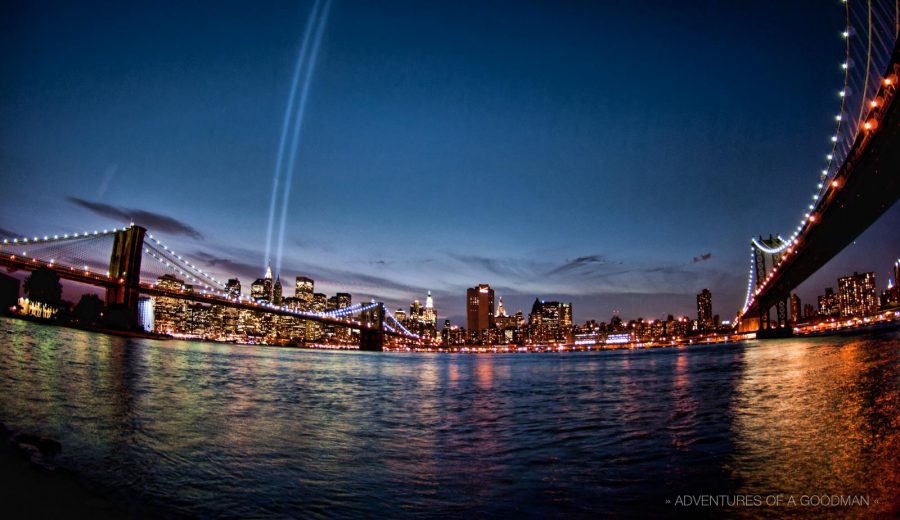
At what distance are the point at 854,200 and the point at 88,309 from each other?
299 feet

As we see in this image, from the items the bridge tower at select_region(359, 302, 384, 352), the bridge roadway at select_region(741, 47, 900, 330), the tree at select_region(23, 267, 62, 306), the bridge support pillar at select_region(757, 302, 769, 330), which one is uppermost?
the bridge roadway at select_region(741, 47, 900, 330)

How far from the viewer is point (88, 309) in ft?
229

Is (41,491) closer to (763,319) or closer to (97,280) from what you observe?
(97,280)

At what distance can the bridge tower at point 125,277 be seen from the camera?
62.8m

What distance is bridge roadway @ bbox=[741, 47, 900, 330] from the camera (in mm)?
27295

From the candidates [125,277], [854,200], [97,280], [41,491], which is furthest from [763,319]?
[41,491]

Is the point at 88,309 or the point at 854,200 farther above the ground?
the point at 854,200

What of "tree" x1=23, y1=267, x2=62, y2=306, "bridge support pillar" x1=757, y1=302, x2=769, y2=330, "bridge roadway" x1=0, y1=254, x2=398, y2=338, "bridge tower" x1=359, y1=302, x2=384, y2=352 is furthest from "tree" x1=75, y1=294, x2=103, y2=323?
"bridge support pillar" x1=757, y1=302, x2=769, y2=330

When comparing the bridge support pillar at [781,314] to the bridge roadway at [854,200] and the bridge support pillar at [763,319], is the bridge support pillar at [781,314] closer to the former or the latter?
the bridge support pillar at [763,319]

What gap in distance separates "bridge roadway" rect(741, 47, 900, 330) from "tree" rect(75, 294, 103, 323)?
278 feet

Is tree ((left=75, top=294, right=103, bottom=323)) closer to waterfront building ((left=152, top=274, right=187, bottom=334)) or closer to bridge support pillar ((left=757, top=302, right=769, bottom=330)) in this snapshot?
waterfront building ((left=152, top=274, right=187, bottom=334))

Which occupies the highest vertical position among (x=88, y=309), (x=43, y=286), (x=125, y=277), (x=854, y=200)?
(x=854, y=200)

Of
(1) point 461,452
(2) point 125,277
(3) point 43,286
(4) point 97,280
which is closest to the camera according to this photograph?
(1) point 461,452

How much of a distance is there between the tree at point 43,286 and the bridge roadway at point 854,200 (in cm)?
7834
